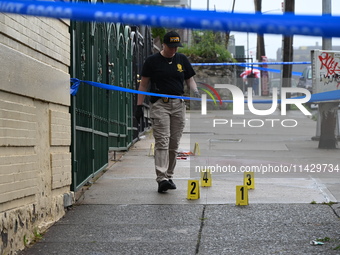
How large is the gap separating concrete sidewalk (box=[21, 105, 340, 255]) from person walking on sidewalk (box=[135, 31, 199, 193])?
355 mm

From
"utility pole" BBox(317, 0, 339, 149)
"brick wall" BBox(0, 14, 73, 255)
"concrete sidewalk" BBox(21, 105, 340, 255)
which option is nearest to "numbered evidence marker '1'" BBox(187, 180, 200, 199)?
"concrete sidewalk" BBox(21, 105, 340, 255)

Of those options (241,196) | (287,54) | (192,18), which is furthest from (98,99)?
(287,54)

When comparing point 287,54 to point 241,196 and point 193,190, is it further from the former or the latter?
point 241,196

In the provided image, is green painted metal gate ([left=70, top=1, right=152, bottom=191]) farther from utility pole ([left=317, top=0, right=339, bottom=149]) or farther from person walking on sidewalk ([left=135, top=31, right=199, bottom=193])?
utility pole ([left=317, top=0, right=339, bottom=149])

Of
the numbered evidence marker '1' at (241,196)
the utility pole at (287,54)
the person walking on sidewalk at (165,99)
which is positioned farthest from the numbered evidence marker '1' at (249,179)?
the utility pole at (287,54)

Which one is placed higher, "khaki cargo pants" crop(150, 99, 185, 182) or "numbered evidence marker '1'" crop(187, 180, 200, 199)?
"khaki cargo pants" crop(150, 99, 185, 182)

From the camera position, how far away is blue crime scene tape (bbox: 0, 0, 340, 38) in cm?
241

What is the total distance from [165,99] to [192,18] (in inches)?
225

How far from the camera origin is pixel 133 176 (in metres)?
9.63

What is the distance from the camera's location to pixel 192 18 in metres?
2.53

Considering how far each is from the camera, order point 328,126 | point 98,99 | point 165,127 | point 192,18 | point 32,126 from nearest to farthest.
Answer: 1. point 192,18
2. point 32,126
3. point 165,127
4. point 98,99
5. point 328,126

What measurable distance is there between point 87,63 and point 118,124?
13.6 feet

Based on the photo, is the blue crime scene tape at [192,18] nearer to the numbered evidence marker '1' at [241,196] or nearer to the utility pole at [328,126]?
the numbered evidence marker '1' at [241,196]

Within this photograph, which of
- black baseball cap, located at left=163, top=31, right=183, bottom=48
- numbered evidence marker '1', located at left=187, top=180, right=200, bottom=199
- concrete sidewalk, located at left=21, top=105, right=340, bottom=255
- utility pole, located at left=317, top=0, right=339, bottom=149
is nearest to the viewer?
concrete sidewalk, located at left=21, top=105, right=340, bottom=255
